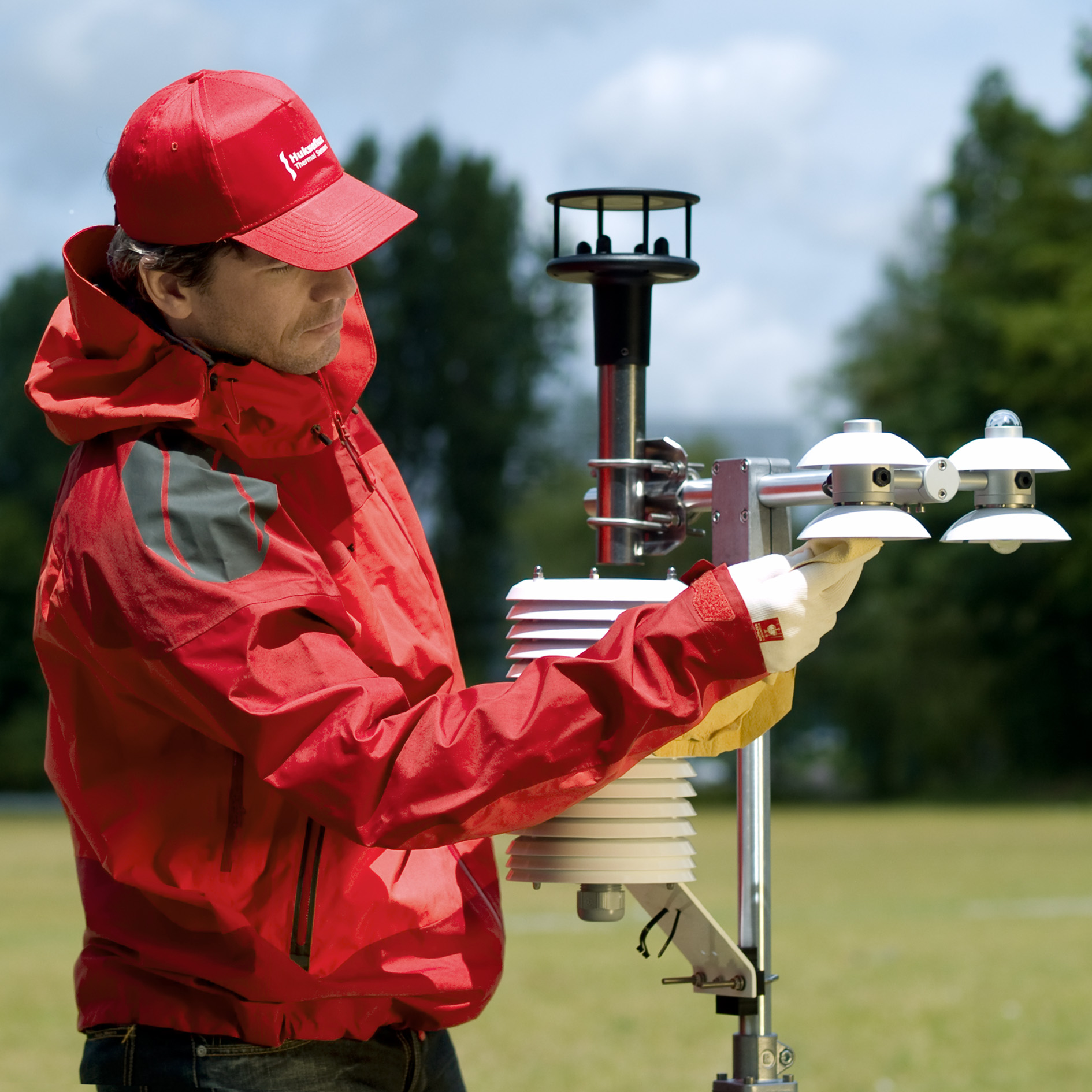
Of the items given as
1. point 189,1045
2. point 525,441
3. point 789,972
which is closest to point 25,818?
point 525,441

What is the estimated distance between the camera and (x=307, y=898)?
2166 millimetres

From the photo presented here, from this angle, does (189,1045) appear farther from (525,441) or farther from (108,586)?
(525,441)

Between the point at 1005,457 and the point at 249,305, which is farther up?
the point at 249,305

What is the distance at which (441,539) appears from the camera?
152 feet

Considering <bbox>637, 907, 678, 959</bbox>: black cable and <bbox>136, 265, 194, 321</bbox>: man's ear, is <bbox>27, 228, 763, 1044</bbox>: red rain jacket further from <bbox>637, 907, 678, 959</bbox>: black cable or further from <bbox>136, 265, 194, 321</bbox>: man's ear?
<bbox>637, 907, 678, 959</bbox>: black cable

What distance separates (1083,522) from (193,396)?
35.2 m

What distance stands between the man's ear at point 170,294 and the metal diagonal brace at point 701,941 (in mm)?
1018

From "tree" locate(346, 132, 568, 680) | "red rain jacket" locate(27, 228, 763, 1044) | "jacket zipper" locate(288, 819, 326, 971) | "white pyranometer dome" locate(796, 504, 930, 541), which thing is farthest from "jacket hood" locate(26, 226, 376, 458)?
"tree" locate(346, 132, 568, 680)

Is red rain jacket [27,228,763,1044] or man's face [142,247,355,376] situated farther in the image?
man's face [142,247,355,376]

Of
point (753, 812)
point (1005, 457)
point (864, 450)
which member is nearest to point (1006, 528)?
point (1005, 457)

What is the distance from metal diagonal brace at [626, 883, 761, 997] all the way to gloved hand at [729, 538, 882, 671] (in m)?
0.51

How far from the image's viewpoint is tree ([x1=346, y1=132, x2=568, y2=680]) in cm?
4647

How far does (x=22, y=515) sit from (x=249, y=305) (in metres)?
45.9

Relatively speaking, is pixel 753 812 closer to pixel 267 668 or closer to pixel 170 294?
pixel 267 668
